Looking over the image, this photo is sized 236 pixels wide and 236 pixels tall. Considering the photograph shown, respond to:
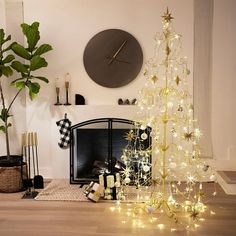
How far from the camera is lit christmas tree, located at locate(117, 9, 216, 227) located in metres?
3.18

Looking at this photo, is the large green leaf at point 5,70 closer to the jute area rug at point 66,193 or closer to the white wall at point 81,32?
the white wall at point 81,32

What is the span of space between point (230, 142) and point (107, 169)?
1.69 metres

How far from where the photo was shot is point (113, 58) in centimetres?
449

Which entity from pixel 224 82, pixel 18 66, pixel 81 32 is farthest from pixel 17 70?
pixel 224 82

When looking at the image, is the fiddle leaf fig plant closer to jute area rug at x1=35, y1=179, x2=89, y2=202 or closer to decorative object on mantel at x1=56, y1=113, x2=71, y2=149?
decorative object on mantel at x1=56, y1=113, x2=71, y2=149

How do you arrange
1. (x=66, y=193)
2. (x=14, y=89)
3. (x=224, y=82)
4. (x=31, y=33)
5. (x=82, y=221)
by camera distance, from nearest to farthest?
1. (x=82, y=221)
2. (x=66, y=193)
3. (x=31, y=33)
4. (x=224, y=82)
5. (x=14, y=89)

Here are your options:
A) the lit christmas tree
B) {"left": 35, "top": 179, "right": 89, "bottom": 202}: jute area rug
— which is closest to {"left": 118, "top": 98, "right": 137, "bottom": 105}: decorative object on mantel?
the lit christmas tree

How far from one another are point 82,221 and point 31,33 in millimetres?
2338

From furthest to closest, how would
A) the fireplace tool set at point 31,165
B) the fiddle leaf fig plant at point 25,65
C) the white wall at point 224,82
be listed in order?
the white wall at point 224,82
the fiddle leaf fig plant at point 25,65
the fireplace tool set at point 31,165

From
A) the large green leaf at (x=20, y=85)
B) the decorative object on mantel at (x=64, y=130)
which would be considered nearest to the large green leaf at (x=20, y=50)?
the large green leaf at (x=20, y=85)

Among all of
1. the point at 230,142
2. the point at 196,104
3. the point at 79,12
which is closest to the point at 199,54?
the point at 196,104

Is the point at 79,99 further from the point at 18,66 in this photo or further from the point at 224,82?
the point at 224,82

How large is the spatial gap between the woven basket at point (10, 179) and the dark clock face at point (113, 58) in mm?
1560

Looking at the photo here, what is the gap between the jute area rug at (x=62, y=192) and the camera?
12.5 ft
